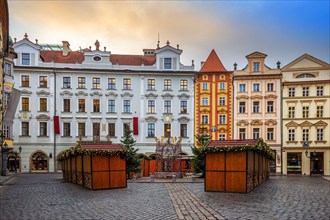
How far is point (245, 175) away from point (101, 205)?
7421mm

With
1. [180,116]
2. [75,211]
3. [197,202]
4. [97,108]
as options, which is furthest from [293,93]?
[75,211]

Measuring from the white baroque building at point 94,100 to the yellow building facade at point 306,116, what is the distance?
11938mm

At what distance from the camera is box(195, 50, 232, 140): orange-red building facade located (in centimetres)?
4647

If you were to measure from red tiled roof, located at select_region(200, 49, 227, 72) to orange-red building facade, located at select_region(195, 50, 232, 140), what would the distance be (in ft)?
3.27

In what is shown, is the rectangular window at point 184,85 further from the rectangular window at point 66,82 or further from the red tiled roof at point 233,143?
the red tiled roof at point 233,143

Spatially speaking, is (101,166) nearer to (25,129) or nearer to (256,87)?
(25,129)

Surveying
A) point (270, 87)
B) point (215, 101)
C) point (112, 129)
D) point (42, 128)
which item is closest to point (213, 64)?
point (215, 101)

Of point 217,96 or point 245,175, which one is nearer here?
point 245,175

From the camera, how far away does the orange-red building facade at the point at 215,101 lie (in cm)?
4647

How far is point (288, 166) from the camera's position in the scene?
45.0 m

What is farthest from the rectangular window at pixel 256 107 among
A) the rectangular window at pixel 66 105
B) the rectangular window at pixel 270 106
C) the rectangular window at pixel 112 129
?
the rectangular window at pixel 66 105

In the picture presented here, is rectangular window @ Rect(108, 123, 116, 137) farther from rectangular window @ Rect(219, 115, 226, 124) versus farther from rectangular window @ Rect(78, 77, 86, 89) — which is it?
rectangular window @ Rect(219, 115, 226, 124)

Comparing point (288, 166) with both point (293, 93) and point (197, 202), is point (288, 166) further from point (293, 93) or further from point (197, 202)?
point (197, 202)

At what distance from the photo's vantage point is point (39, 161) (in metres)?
44.1
